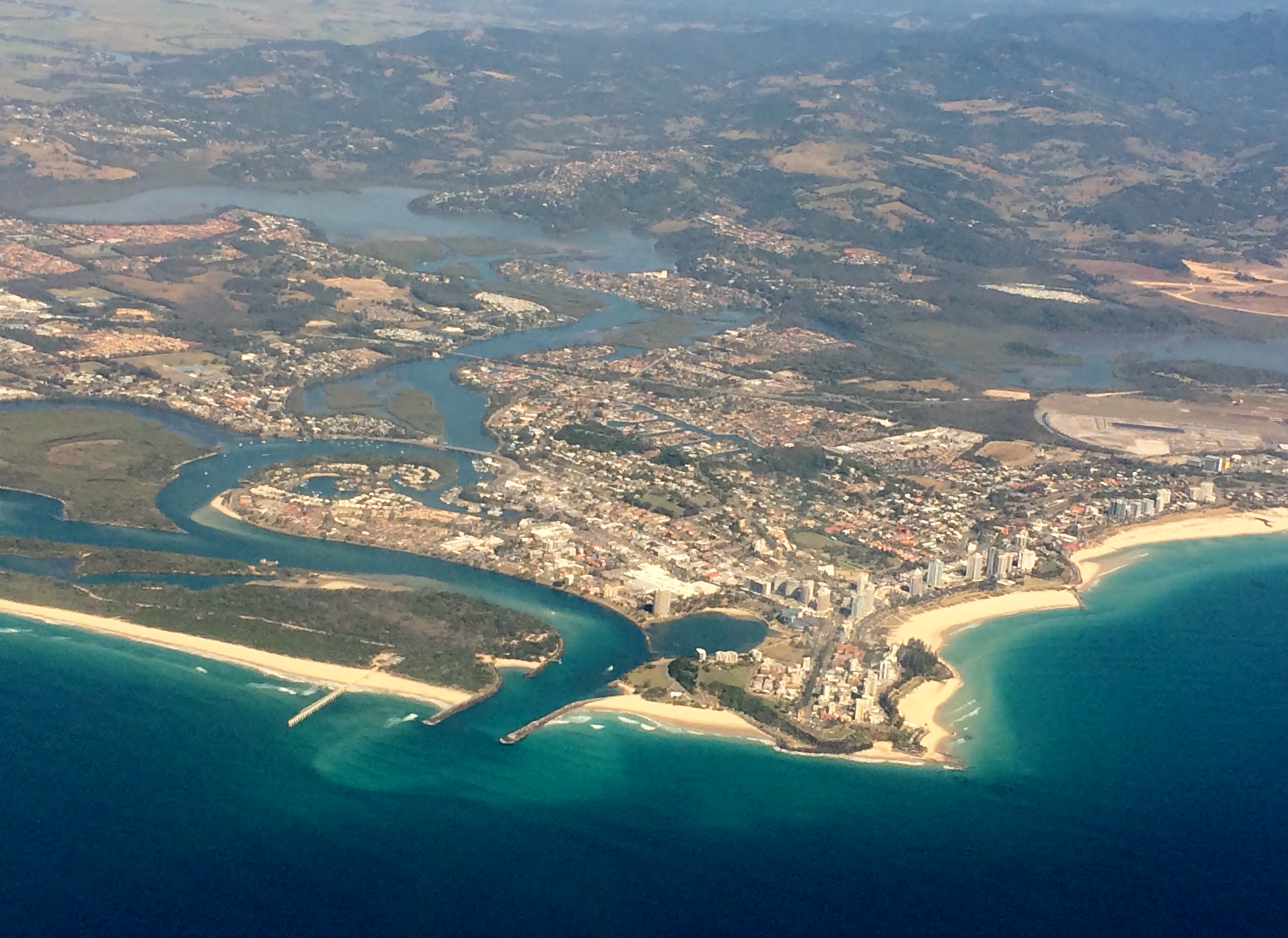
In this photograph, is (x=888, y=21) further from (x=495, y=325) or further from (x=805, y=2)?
(x=495, y=325)

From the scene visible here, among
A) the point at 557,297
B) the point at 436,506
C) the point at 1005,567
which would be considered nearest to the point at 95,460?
the point at 436,506

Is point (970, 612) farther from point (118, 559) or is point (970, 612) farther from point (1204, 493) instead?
point (118, 559)

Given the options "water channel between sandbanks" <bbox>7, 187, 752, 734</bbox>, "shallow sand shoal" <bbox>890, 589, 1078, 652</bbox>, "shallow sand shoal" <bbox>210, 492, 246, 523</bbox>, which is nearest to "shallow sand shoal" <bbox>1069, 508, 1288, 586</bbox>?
"shallow sand shoal" <bbox>890, 589, 1078, 652</bbox>

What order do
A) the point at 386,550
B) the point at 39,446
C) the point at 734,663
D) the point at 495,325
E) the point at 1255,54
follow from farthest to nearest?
1. the point at 1255,54
2. the point at 495,325
3. the point at 39,446
4. the point at 386,550
5. the point at 734,663

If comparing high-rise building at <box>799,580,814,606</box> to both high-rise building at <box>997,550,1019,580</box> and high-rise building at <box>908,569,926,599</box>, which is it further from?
high-rise building at <box>997,550,1019,580</box>

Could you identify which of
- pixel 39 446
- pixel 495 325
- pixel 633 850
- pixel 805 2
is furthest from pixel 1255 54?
pixel 633 850

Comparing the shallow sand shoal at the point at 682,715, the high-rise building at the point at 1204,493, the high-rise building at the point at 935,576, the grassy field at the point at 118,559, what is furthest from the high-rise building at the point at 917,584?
the grassy field at the point at 118,559
